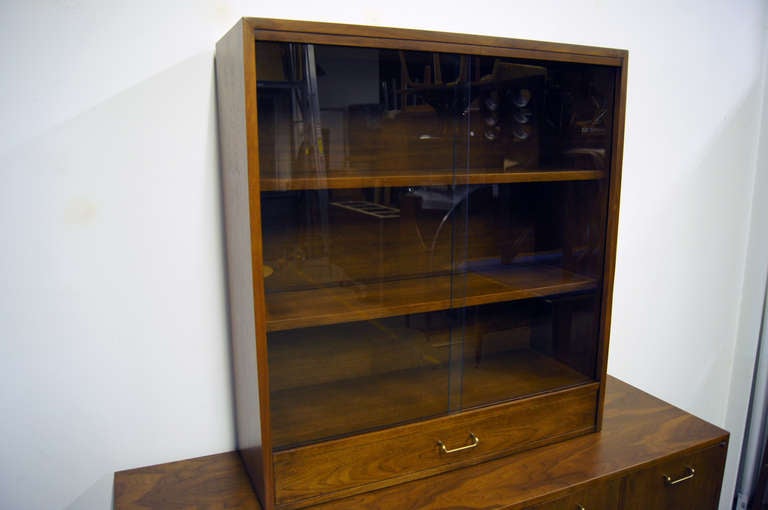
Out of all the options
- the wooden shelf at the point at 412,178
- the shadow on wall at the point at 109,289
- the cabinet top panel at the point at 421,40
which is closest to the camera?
the cabinet top panel at the point at 421,40

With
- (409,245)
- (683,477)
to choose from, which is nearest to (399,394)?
(409,245)

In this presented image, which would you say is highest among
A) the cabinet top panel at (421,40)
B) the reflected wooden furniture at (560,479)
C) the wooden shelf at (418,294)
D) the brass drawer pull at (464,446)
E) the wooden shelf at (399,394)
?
the cabinet top panel at (421,40)

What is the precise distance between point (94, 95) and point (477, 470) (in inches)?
47.9

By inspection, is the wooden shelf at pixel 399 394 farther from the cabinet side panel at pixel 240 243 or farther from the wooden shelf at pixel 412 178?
the wooden shelf at pixel 412 178

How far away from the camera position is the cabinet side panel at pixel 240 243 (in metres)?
1.10

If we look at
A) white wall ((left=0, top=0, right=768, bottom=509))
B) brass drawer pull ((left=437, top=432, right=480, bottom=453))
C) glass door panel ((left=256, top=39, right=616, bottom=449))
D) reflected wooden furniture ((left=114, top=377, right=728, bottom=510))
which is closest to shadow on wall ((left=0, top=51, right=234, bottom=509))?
white wall ((left=0, top=0, right=768, bottom=509))

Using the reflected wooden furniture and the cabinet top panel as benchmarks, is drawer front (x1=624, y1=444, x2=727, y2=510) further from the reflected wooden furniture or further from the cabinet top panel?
the cabinet top panel

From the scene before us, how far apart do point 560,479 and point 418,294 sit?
55 centimetres

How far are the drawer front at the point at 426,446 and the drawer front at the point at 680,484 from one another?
0.18 metres

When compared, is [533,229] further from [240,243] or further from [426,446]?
[240,243]

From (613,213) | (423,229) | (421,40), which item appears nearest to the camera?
(421,40)

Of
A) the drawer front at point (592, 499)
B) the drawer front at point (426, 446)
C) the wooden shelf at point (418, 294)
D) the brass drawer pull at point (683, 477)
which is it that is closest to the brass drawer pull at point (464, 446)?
the drawer front at point (426, 446)

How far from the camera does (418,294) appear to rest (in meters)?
1.32

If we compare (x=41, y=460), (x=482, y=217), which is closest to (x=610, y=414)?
(x=482, y=217)
